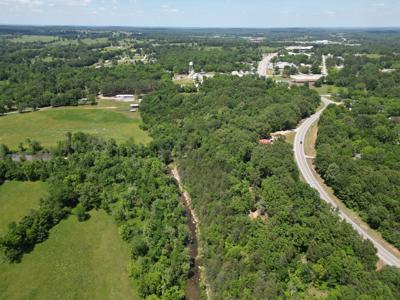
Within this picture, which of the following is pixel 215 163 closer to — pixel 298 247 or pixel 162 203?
pixel 162 203

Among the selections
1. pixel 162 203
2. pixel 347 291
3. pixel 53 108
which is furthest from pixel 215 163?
pixel 53 108

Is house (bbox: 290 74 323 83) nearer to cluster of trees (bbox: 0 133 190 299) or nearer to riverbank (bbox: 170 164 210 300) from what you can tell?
cluster of trees (bbox: 0 133 190 299)

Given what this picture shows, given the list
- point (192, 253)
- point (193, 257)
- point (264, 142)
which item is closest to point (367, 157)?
point (264, 142)

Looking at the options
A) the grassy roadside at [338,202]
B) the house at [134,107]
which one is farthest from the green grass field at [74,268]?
the house at [134,107]

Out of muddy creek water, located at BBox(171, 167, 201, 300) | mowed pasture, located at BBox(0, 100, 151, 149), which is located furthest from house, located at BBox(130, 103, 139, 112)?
muddy creek water, located at BBox(171, 167, 201, 300)

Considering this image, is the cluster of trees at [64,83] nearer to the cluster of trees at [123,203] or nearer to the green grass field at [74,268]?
the cluster of trees at [123,203]

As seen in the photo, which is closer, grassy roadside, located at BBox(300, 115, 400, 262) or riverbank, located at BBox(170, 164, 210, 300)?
riverbank, located at BBox(170, 164, 210, 300)

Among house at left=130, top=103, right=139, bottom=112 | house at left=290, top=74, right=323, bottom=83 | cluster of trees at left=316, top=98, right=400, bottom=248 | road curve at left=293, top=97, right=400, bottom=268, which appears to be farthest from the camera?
house at left=290, top=74, right=323, bottom=83
